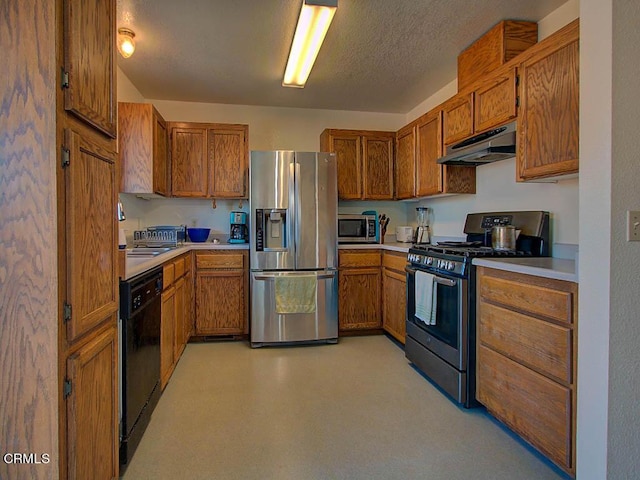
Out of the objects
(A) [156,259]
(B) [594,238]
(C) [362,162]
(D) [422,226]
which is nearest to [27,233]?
(A) [156,259]

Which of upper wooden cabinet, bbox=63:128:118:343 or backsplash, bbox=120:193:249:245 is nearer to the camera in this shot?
upper wooden cabinet, bbox=63:128:118:343

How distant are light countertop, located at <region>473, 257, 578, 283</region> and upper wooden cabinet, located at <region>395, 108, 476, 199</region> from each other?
45.9 inches

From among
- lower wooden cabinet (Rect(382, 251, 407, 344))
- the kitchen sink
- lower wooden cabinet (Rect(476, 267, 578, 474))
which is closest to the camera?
lower wooden cabinet (Rect(476, 267, 578, 474))

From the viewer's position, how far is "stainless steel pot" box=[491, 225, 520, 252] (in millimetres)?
2553

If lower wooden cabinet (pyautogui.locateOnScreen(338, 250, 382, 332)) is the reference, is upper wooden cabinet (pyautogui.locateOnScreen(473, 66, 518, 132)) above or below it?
above

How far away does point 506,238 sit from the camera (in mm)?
2562

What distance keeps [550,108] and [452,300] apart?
4.16ft

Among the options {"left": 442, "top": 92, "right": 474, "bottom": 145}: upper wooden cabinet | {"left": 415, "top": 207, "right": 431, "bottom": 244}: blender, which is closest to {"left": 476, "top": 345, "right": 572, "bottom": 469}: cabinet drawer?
{"left": 442, "top": 92, "right": 474, "bottom": 145}: upper wooden cabinet

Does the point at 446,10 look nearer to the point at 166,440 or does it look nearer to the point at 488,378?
the point at 488,378

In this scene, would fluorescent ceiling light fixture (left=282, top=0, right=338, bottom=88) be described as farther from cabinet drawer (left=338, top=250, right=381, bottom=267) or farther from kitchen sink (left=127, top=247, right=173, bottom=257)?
kitchen sink (left=127, top=247, right=173, bottom=257)

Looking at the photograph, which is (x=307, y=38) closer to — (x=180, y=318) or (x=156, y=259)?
(x=156, y=259)

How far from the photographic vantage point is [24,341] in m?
1.06

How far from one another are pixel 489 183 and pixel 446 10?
1.37m

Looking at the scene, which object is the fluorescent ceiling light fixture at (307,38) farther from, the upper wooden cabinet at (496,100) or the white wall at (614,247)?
the white wall at (614,247)
